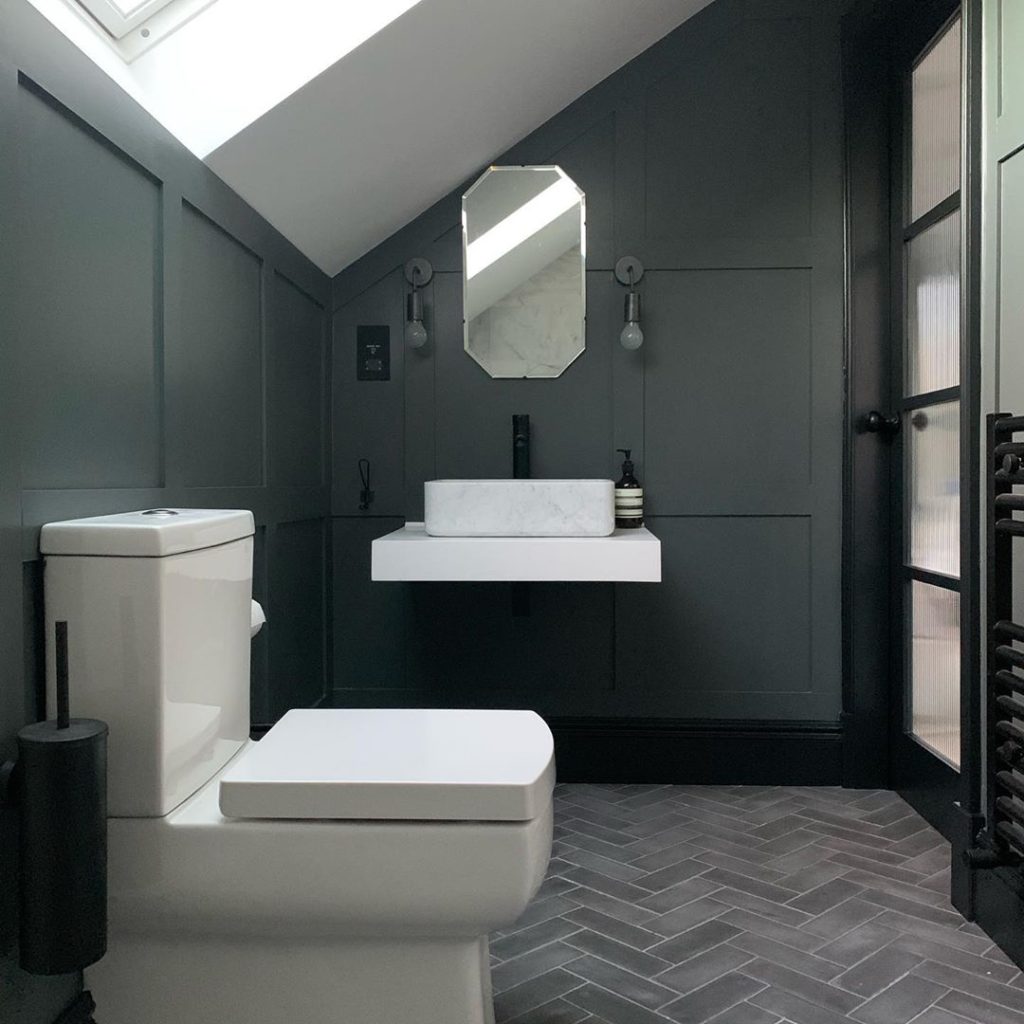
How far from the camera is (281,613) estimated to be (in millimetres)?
2551

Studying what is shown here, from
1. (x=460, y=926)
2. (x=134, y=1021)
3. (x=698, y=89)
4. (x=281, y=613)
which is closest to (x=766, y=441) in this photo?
(x=698, y=89)

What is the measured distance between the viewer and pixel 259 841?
134 centimetres

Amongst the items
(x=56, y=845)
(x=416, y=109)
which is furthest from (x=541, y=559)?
(x=56, y=845)

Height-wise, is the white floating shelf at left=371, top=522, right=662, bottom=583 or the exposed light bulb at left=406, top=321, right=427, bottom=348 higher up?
the exposed light bulb at left=406, top=321, right=427, bottom=348

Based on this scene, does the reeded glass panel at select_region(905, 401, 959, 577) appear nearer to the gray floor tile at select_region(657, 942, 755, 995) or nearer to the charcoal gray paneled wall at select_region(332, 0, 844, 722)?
the charcoal gray paneled wall at select_region(332, 0, 844, 722)

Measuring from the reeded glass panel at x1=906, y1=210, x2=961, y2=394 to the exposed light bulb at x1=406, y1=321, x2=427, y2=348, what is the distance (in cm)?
137

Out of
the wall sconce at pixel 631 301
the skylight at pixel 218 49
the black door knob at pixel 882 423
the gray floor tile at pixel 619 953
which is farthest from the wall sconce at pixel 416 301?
the gray floor tile at pixel 619 953

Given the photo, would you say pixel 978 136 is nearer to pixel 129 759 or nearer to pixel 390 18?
pixel 390 18

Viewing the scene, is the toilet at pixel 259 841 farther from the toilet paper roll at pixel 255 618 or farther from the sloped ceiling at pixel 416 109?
the sloped ceiling at pixel 416 109

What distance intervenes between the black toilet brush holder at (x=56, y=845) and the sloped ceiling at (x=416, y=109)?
124 cm

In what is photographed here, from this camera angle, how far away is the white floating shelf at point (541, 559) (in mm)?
2391

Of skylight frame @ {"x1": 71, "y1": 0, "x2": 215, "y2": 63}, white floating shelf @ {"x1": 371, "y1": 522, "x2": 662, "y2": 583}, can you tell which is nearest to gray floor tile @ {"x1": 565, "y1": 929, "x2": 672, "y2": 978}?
white floating shelf @ {"x1": 371, "y1": 522, "x2": 662, "y2": 583}

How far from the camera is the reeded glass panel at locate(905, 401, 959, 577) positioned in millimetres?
2504

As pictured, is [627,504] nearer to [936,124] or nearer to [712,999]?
[936,124]
